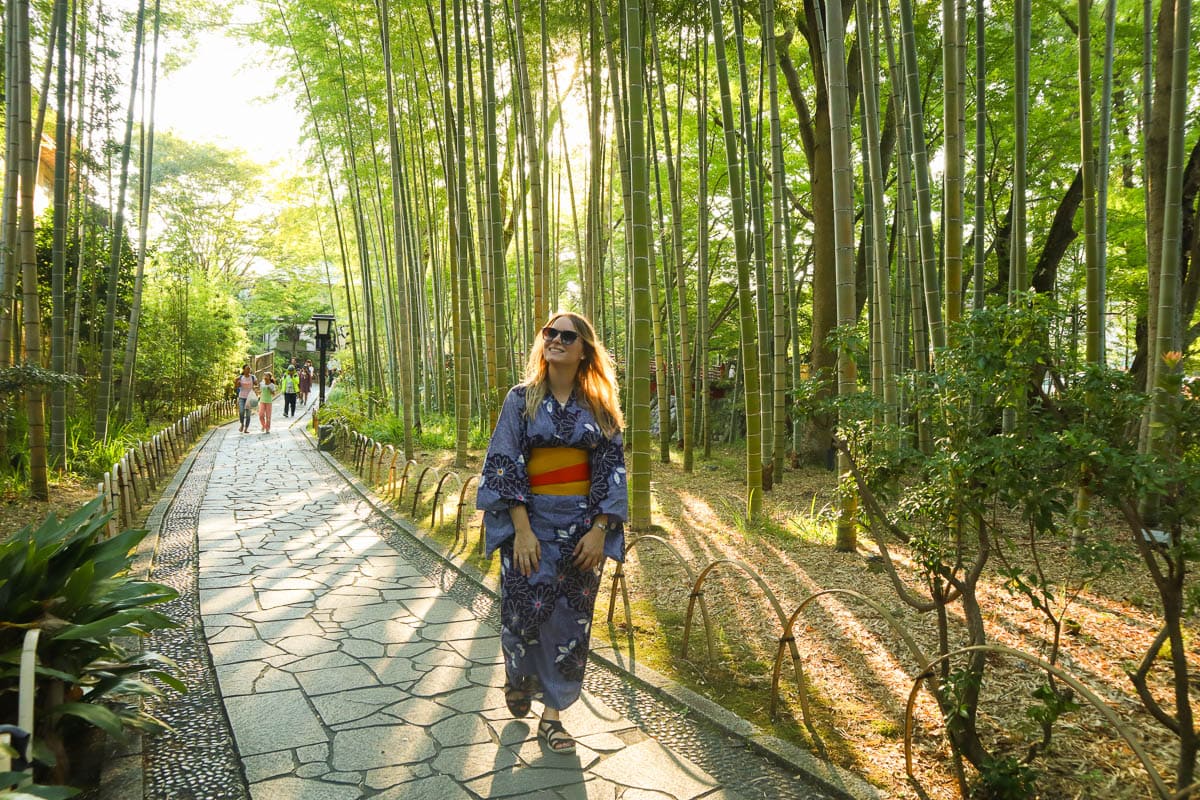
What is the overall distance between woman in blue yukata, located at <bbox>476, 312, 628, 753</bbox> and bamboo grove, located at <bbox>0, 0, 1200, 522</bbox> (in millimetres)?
834

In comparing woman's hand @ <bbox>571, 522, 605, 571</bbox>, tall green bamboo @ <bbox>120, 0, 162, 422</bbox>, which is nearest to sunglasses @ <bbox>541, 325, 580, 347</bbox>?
woman's hand @ <bbox>571, 522, 605, 571</bbox>

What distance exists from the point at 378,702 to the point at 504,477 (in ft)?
3.47

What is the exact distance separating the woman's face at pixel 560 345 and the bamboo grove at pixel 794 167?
0.82m

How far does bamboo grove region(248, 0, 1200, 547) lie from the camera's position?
4.29 m

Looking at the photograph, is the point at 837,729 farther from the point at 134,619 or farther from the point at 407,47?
the point at 407,47

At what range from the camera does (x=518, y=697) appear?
242 centimetres

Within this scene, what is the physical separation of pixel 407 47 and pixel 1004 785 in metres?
9.37

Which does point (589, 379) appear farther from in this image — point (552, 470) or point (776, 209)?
point (776, 209)

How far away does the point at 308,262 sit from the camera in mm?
27625

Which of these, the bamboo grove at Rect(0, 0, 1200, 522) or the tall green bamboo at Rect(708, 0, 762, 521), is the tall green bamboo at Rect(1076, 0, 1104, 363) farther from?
the tall green bamboo at Rect(708, 0, 762, 521)

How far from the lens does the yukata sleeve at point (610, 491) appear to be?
7.77ft

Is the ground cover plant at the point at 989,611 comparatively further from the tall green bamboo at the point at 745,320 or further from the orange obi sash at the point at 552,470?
the tall green bamboo at the point at 745,320

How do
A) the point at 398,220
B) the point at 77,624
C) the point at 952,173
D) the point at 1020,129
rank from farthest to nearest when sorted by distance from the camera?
the point at 398,220
the point at 1020,129
the point at 952,173
the point at 77,624

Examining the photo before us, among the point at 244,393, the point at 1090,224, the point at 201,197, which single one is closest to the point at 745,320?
the point at 1090,224
